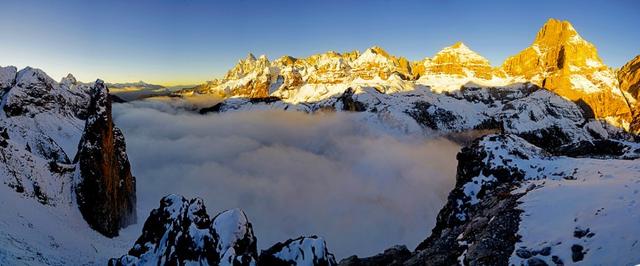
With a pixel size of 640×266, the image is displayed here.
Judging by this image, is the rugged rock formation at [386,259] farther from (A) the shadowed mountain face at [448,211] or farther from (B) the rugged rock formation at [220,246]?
(B) the rugged rock formation at [220,246]

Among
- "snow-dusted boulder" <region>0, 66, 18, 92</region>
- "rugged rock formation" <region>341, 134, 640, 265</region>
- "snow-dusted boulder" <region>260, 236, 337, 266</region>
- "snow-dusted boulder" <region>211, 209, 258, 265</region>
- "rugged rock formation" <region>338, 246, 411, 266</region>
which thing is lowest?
"rugged rock formation" <region>338, 246, 411, 266</region>

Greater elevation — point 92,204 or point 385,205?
point 92,204

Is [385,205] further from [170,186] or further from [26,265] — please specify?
[26,265]

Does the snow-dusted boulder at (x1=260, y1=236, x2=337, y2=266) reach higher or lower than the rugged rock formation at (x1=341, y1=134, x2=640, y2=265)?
lower

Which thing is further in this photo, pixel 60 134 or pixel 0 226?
pixel 60 134

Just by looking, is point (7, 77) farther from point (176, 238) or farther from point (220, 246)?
point (220, 246)

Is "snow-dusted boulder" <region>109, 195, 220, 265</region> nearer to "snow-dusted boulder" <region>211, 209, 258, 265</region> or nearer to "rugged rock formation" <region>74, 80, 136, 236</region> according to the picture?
"snow-dusted boulder" <region>211, 209, 258, 265</region>

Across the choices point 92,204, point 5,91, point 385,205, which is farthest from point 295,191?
point 92,204

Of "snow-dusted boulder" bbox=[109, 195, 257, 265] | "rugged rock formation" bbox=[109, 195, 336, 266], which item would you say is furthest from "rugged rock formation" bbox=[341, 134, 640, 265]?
"snow-dusted boulder" bbox=[109, 195, 257, 265]
